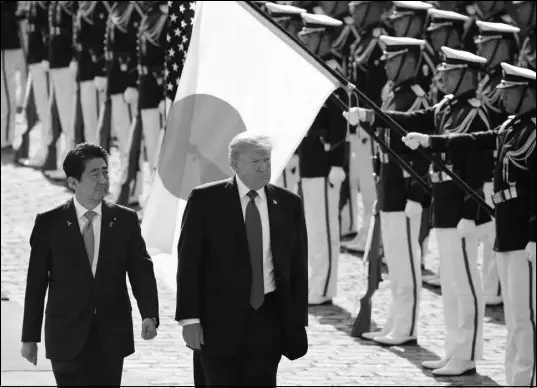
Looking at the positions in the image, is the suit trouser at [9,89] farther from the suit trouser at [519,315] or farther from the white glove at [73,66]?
the suit trouser at [519,315]

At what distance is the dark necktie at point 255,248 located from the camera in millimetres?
Result: 8227

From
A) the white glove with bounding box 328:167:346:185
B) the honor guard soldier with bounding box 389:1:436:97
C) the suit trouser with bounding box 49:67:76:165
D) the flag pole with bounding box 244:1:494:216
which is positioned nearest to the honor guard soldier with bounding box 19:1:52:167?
the suit trouser with bounding box 49:67:76:165

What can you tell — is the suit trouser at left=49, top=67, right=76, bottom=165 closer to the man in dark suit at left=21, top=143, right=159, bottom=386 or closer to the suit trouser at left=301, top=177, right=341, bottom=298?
the suit trouser at left=301, top=177, right=341, bottom=298

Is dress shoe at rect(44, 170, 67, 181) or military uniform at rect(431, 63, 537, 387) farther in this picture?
dress shoe at rect(44, 170, 67, 181)

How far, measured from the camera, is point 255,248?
828 cm

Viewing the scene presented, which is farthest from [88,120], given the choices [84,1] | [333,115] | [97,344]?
[97,344]

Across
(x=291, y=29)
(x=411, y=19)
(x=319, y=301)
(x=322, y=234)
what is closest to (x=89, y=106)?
(x=291, y=29)

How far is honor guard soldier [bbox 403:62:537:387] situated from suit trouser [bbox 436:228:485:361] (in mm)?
585

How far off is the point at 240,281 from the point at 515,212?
10.5ft

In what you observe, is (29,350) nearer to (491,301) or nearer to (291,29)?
(491,301)

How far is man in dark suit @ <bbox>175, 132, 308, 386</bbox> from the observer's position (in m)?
8.20

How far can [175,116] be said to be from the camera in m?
10.4

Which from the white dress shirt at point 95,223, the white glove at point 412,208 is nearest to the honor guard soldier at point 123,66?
the white glove at point 412,208

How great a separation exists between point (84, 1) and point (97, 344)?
38.4ft
